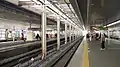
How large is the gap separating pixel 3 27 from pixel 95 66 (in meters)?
12.7

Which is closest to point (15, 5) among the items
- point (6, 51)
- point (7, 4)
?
point (7, 4)

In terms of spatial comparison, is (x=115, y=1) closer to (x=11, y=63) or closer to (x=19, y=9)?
(x=19, y=9)

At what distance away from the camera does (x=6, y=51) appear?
37.3 ft

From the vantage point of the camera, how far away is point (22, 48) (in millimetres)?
13750

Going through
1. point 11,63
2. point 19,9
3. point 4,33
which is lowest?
point 11,63

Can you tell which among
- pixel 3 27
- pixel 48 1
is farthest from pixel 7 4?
pixel 3 27

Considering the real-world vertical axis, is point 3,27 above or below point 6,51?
above

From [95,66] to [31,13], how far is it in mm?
7651

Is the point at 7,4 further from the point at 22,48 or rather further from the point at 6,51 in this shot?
the point at 22,48

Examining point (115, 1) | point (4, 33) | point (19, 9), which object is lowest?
point (4, 33)

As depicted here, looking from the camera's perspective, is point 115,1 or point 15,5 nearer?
point 15,5

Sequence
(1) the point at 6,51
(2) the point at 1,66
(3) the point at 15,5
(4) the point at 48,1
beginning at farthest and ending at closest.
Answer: (1) the point at 6,51
(3) the point at 15,5
(2) the point at 1,66
(4) the point at 48,1

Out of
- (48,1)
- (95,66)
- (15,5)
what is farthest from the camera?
(15,5)

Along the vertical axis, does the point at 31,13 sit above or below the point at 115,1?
below
